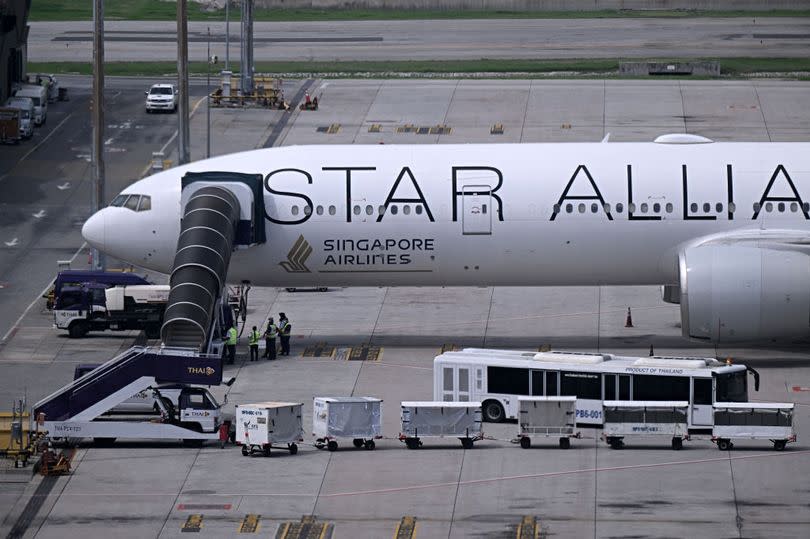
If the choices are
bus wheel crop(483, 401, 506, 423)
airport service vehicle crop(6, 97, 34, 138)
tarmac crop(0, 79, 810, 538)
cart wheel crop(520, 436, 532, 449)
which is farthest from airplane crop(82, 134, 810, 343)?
airport service vehicle crop(6, 97, 34, 138)

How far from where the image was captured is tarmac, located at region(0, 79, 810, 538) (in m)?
44.5

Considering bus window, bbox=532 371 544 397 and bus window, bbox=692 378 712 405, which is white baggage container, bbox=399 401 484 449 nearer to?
bus window, bbox=532 371 544 397

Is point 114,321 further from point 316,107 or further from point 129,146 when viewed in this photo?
point 316,107

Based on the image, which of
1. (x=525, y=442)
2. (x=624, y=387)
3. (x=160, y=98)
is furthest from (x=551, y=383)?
(x=160, y=98)

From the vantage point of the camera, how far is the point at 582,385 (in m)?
54.1

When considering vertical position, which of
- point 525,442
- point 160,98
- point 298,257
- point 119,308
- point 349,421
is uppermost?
point 160,98

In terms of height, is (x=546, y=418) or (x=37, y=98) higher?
(x=37, y=98)

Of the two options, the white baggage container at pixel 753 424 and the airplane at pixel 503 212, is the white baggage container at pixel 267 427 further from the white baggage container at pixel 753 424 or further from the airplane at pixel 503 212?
the airplane at pixel 503 212

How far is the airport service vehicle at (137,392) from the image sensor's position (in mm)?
52062

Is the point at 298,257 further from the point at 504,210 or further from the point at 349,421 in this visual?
the point at 349,421

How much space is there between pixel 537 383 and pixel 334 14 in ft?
352

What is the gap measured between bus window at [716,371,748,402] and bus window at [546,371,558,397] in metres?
5.07

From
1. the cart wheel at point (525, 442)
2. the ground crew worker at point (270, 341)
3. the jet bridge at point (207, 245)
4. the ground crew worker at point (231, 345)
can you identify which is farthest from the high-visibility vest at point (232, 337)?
the cart wheel at point (525, 442)

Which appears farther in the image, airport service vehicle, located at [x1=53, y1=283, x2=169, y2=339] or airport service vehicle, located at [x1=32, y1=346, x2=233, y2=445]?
airport service vehicle, located at [x1=53, y1=283, x2=169, y2=339]
